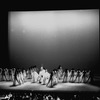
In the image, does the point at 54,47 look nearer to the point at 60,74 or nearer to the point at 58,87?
the point at 60,74

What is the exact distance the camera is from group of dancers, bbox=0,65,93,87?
3.96 metres

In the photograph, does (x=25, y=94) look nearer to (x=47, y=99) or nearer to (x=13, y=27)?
(x=47, y=99)

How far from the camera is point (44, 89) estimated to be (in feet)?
11.9

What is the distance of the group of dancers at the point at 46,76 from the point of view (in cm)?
396

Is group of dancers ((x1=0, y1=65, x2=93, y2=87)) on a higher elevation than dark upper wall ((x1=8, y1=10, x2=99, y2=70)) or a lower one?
lower

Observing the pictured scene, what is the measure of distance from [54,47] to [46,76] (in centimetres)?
87

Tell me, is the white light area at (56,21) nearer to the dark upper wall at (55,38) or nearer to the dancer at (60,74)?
the dark upper wall at (55,38)

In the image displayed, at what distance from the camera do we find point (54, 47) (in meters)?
4.61

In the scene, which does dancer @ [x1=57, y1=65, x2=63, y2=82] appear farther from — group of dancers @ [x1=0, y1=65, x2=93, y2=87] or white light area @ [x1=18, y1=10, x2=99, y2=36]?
white light area @ [x1=18, y1=10, x2=99, y2=36]

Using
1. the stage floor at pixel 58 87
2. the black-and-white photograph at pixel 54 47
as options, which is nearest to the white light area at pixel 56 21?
the black-and-white photograph at pixel 54 47

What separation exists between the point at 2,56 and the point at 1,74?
0.42m

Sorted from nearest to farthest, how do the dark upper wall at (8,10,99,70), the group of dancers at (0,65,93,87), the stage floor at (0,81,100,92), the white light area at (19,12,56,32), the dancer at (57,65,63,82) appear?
the stage floor at (0,81,100,92)
the group of dancers at (0,65,93,87)
the dancer at (57,65,63,82)
the dark upper wall at (8,10,99,70)
the white light area at (19,12,56,32)

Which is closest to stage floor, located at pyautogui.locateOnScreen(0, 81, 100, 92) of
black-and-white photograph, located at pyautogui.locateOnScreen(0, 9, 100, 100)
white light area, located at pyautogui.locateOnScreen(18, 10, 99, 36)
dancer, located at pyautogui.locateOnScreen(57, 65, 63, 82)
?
black-and-white photograph, located at pyautogui.locateOnScreen(0, 9, 100, 100)
